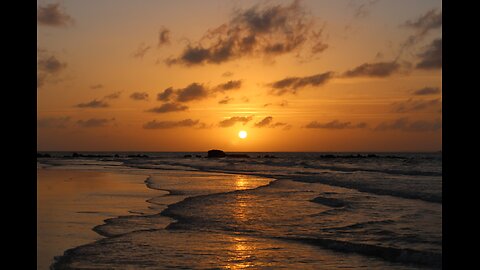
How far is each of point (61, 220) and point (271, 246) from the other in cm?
596

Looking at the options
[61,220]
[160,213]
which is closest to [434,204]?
[160,213]

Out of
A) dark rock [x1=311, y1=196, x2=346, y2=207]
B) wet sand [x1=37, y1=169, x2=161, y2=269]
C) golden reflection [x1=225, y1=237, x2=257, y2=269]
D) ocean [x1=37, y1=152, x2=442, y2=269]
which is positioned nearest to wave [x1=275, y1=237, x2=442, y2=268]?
ocean [x1=37, y1=152, x2=442, y2=269]

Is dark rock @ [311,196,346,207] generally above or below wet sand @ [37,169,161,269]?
below

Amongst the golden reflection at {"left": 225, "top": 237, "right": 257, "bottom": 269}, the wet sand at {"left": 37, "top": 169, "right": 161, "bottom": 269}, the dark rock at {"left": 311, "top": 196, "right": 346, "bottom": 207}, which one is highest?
the wet sand at {"left": 37, "top": 169, "right": 161, "bottom": 269}

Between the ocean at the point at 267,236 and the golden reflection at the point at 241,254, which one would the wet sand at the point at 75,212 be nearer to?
the ocean at the point at 267,236

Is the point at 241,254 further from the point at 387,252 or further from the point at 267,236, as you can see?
the point at 387,252

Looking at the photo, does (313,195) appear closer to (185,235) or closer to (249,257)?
(185,235)

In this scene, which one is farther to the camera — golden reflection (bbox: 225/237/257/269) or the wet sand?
the wet sand

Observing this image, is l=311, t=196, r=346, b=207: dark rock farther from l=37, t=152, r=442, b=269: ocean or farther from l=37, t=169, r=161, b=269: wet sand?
l=37, t=169, r=161, b=269: wet sand

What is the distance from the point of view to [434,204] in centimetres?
1803

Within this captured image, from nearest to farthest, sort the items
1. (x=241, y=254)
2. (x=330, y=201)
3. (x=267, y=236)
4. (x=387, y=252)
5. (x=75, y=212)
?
(x=241, y=254), (x=387, y=252), (x=267, y=236), (x=75, y=212), (x=330, y=201)

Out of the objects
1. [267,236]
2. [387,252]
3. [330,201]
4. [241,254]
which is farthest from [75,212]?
[387,252]

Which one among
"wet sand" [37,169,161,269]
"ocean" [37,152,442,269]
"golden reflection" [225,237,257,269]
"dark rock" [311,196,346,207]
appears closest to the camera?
"golden reflection" [225,237,257,269]

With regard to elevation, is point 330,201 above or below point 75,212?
below
